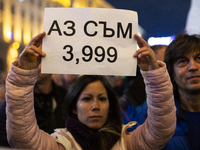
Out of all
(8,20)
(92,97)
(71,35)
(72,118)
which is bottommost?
(72,118)

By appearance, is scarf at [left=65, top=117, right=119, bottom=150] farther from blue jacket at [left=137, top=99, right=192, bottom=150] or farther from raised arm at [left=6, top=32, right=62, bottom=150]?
blue jacket at [left=137, top=99, right=192, bottom=150]

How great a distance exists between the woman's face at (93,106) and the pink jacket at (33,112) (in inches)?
7.7

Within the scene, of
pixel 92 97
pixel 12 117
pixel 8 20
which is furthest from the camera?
pixel 8 20

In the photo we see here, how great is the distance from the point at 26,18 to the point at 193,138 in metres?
1.13

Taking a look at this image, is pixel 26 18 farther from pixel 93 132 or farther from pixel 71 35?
pixel 93 132

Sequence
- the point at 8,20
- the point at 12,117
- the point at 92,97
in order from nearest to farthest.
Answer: the point at 12,117, the point at 92,97, the point at 8,20

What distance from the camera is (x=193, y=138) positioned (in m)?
0.99

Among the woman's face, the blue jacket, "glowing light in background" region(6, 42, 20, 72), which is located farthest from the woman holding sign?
"glowing light in background" region(6, 42, 20, 72)

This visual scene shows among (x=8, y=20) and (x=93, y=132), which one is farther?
(x=8, y=20)

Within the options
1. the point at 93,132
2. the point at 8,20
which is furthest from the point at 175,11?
the point at 8,20

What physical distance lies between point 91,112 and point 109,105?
119 mm

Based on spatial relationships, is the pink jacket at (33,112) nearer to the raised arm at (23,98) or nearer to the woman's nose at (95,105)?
the raised arm at (23,98)

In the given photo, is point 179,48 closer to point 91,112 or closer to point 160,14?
point 160,14

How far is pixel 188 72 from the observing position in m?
0.98
